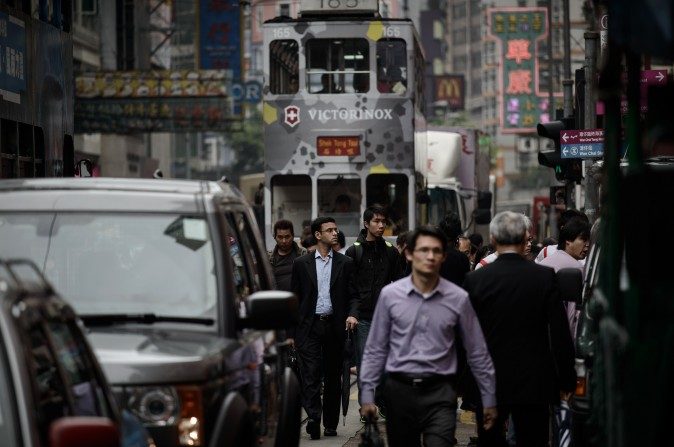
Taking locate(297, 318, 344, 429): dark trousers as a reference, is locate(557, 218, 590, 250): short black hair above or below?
above

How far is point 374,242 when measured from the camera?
48.2 ft

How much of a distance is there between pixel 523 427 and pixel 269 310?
2.06 m

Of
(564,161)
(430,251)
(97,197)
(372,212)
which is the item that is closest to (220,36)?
(564,161)

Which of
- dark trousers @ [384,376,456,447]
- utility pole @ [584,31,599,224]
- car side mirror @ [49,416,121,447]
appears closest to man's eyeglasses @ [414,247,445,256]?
dark trousers @ [384,376,456,447]

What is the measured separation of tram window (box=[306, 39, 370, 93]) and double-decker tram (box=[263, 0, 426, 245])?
0.05ft

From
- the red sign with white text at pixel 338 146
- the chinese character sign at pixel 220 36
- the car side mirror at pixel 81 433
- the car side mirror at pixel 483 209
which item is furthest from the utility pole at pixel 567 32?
the car side mirror at pixel 81 433

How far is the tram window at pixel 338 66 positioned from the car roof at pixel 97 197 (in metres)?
16.2

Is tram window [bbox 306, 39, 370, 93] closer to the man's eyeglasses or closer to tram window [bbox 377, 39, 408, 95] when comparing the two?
tram window [bbox 377, 39, 408, 95]

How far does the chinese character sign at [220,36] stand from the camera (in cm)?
5362

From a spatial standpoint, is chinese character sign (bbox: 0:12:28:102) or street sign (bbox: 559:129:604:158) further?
street sign (bbox: 559:129:604:158)

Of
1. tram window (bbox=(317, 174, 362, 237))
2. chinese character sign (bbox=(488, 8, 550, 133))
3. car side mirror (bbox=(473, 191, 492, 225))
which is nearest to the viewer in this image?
tram window (bbox=(317, 174, 362, 237))

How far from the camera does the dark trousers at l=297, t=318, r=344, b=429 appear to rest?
13766 millimetres

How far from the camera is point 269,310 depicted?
730cm

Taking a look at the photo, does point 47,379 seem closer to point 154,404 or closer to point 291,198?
point 154,404
